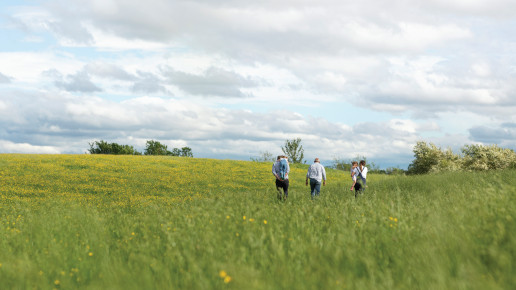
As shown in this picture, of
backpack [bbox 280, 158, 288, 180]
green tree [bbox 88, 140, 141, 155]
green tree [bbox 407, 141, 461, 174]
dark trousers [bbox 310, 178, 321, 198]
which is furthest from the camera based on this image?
green tree [bbox 88, 140, 141, 155]

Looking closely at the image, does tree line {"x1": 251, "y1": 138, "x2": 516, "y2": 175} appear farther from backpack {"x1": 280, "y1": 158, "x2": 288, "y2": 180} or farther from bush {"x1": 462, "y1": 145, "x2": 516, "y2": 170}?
backpack {"x1": 280, "y1": 158, "x2": 288, "y2": 180}

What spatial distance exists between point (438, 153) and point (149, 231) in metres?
50.7

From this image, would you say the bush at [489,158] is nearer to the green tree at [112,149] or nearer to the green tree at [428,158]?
the green tree at [428,158]

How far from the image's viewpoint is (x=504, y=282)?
13.1ft

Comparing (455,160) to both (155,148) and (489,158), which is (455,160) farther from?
(155,148)

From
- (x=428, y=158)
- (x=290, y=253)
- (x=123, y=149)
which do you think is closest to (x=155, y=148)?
(x=123, y=149)

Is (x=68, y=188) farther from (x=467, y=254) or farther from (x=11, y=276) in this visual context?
(x=467, y=254)

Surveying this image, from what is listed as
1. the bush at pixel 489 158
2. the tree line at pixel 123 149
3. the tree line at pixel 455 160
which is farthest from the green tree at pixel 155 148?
the bush at pixel 489 158

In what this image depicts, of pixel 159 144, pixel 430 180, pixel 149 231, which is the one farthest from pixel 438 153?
pixel 159 144

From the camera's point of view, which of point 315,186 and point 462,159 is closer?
point 315,186

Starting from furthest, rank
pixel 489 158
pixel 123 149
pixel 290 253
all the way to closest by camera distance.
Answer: pixel 123 149, pixel 489 158, pixel 290 253

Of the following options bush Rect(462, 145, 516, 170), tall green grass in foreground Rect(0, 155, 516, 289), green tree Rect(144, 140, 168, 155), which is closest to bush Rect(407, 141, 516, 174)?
bush Rect(462, 145, 516, 170)

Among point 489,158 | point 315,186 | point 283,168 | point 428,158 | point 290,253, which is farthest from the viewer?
point 428,158

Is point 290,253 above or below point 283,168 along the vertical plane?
below
